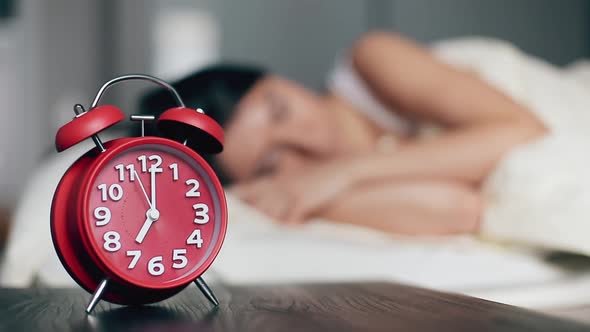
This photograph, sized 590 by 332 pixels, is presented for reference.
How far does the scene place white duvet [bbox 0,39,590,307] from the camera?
1046mm

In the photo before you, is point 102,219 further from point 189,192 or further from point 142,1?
point 142,1

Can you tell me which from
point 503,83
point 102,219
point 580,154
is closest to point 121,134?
point 503,83

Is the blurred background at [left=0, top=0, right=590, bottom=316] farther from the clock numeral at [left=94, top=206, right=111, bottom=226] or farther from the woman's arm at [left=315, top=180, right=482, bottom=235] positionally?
the clock numeral at [left=94, top=206, right=111, bottom=226]

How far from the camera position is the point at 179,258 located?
0.57 metres

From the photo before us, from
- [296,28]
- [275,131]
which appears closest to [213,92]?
[275,131]

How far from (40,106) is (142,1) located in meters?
0.79

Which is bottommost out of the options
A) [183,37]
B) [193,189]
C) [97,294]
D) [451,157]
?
[97,294]

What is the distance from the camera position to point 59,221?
1.81ft

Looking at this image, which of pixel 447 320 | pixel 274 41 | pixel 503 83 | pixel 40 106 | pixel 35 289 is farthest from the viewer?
pixel 40 106

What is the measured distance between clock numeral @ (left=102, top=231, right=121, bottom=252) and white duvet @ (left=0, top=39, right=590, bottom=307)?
0.51m

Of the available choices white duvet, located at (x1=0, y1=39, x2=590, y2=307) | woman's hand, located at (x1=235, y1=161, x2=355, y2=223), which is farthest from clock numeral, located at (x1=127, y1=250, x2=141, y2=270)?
woman's hand, located at (x1=235, y1=161, x2=355, y2=223)

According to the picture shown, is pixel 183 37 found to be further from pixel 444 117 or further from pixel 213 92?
pixel 444 117

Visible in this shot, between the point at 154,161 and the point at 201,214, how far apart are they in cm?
6

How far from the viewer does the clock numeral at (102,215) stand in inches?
21.4
